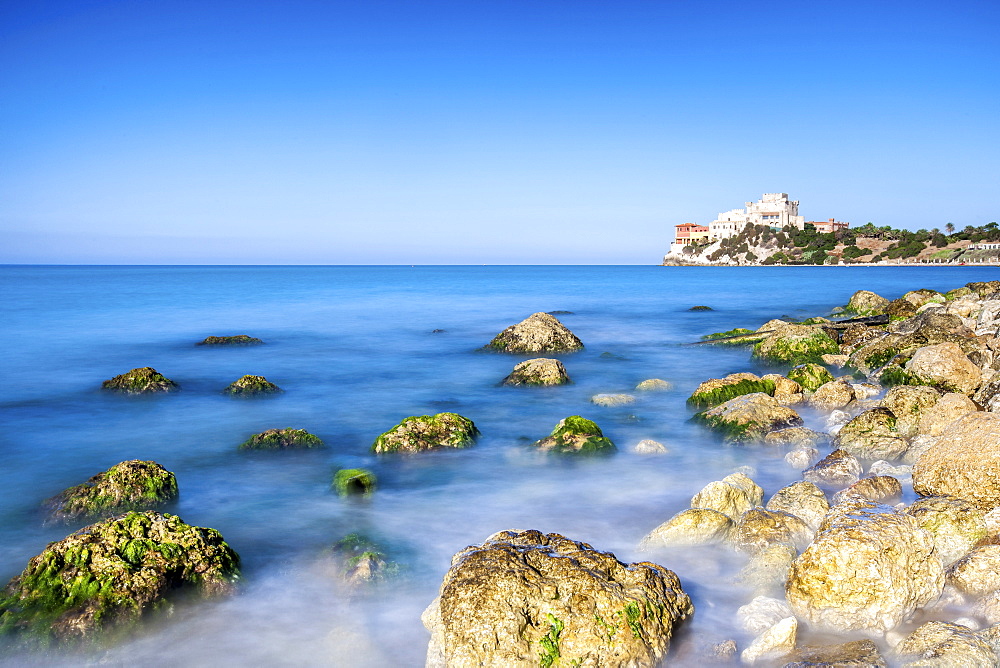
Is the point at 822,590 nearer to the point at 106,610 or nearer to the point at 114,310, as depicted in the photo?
the point at 106,610

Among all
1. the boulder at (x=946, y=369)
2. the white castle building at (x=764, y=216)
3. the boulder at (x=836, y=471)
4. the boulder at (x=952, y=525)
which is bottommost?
the boulder at (x=836, y=471)

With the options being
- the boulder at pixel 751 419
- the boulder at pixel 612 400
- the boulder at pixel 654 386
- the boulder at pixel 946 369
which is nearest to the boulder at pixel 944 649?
the boulder at pixel 751 419

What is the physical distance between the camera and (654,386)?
12852 millimetres

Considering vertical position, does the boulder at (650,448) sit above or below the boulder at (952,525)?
below

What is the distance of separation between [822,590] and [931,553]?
33.8 inches

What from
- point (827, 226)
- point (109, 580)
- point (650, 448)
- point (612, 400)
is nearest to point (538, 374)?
point (612, 400)

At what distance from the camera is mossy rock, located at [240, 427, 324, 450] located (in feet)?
29.6

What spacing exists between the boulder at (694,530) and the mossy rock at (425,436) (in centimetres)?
A: 375

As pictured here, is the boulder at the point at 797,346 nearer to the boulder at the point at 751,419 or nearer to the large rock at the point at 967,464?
the boulder at the point at 751,419

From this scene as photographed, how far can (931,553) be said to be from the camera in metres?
4.57

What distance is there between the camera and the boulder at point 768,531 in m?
5.45

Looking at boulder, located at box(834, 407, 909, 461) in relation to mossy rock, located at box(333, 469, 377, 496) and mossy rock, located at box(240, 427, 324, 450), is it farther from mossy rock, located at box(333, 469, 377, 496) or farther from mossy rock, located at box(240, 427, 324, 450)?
mossy rock, located at box(240, 427, 324, 450)

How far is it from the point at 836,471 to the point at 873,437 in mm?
1297

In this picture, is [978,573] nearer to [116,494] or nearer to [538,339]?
[116,494]
